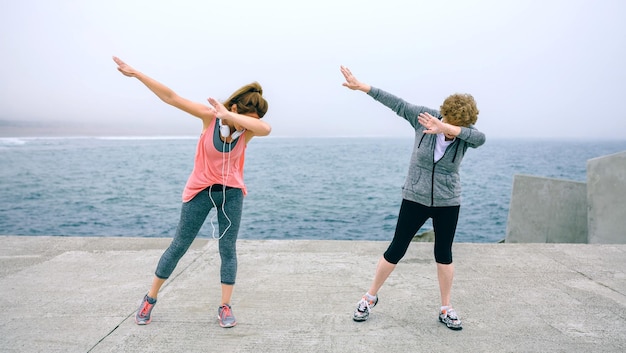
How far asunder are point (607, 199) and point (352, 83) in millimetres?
5212

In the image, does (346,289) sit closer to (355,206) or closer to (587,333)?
(587,333)

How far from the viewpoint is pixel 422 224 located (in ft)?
11.3

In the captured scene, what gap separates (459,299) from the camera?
407 cm

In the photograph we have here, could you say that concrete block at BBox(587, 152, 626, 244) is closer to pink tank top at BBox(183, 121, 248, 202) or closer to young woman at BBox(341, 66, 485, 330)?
young woman at BBox(341, 66, 485, 330)

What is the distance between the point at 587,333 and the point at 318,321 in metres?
2.00

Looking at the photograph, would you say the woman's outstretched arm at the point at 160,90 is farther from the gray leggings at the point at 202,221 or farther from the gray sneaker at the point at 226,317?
the gray sneaker at the point at 226,317

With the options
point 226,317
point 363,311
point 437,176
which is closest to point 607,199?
point 437,176

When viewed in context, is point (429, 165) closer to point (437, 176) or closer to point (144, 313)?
point (437, 176)

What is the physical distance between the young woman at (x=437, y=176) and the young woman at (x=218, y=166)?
2.80 feet

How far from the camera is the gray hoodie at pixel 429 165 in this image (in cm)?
330

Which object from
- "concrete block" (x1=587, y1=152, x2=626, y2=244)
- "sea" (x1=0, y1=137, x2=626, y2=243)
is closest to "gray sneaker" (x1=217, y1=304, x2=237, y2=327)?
"concrete block" (x1=587, y1=152, x2=626, y2=244)

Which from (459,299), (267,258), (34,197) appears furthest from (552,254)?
(34,197)

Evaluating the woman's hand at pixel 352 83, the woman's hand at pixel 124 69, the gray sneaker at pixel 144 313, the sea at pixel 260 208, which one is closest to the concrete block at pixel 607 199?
the woman's hand at pixel 352 83

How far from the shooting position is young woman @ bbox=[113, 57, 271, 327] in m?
3.02
